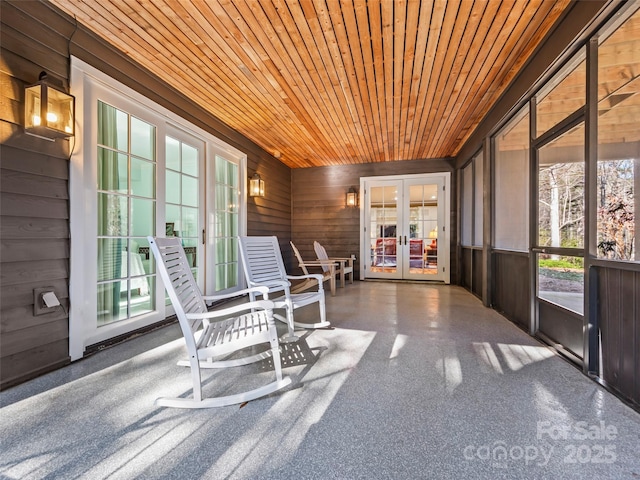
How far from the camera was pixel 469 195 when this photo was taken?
5020mm

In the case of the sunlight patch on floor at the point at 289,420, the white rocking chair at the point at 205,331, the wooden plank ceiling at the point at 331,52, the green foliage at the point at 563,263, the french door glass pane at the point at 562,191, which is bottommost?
the sunlight patch on floor at the point at 289,420

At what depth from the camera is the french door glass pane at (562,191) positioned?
80.7 inches

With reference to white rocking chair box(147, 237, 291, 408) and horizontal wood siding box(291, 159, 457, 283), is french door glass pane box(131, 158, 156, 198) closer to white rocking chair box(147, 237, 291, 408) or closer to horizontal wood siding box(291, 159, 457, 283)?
white rocking chair box(147, 237, 291, 408)

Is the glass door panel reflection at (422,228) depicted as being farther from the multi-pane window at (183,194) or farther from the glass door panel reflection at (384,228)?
the multi-pane window at (183,194)

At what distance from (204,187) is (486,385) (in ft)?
11.7

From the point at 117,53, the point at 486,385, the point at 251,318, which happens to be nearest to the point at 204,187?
the point at 117,53

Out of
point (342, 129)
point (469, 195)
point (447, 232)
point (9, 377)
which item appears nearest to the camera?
point (9, 377)

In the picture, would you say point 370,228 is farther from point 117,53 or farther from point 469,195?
point 117,53

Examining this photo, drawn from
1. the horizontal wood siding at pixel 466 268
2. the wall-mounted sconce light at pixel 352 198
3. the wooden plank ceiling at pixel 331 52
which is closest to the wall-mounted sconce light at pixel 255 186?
the wooden plank ceiling at pixel 331 52

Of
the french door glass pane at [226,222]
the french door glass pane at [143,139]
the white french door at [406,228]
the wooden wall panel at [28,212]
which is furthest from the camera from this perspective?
the white french door at [406,228]

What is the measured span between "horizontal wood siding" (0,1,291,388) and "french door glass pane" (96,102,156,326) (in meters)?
0.36

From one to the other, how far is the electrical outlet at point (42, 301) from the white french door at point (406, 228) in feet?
16.7

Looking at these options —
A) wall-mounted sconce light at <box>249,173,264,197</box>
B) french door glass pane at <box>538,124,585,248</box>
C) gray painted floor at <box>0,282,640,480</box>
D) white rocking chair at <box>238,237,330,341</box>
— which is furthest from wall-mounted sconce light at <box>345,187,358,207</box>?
gray painted floor at <box>0,282,640,480</box>

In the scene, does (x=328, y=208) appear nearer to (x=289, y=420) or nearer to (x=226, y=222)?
(x=226, y=222)
